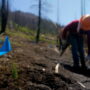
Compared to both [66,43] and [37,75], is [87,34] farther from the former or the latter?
[37,75]

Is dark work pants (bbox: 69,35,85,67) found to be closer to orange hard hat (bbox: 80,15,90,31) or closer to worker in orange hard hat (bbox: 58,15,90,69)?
worker in orange hard hat (bbox: 58,15,90,69)

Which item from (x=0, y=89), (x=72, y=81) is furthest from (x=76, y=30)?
(x=0, y=89)

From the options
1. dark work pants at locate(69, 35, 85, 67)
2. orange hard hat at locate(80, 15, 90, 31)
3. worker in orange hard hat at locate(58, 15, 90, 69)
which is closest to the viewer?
orange hard hat at locate(80, 15, 90, 31)

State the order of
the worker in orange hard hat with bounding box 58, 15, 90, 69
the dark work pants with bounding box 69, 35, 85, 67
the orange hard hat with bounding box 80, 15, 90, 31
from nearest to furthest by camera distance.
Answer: the orange hard hat with bounding box 80, 15, 90, 31 → the worker in orange hard hat with bounding box 58, 15, 90, 69 → the dark work pants with bounding box 69, 35, 85, 67

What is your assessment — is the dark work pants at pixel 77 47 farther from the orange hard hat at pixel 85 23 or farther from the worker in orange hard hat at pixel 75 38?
the orange hard hat at pixel 85 23

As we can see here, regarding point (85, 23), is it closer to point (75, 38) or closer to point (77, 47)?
point (75, 38)

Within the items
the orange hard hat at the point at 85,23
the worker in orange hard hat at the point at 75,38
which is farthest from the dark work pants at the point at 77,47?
the orange hard hat at the point at 85,23

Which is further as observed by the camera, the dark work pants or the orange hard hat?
the dark work pants

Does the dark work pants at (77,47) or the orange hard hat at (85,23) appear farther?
the dark work pants at (77,47)

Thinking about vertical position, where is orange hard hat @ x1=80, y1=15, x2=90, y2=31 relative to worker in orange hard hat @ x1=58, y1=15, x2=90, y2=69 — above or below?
above

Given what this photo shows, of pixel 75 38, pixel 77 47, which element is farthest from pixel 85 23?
pixel 77 47

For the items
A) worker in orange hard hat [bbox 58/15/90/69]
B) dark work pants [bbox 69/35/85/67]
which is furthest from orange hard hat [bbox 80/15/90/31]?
dark work pants [bbox 69/35/85/67]

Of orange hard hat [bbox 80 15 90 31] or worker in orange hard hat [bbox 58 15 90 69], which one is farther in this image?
worker in orange hard hat [bbox 58 15 90 69]

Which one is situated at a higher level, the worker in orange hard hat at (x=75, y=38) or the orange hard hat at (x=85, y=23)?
the orange hard hat at (x=85, y=23)
